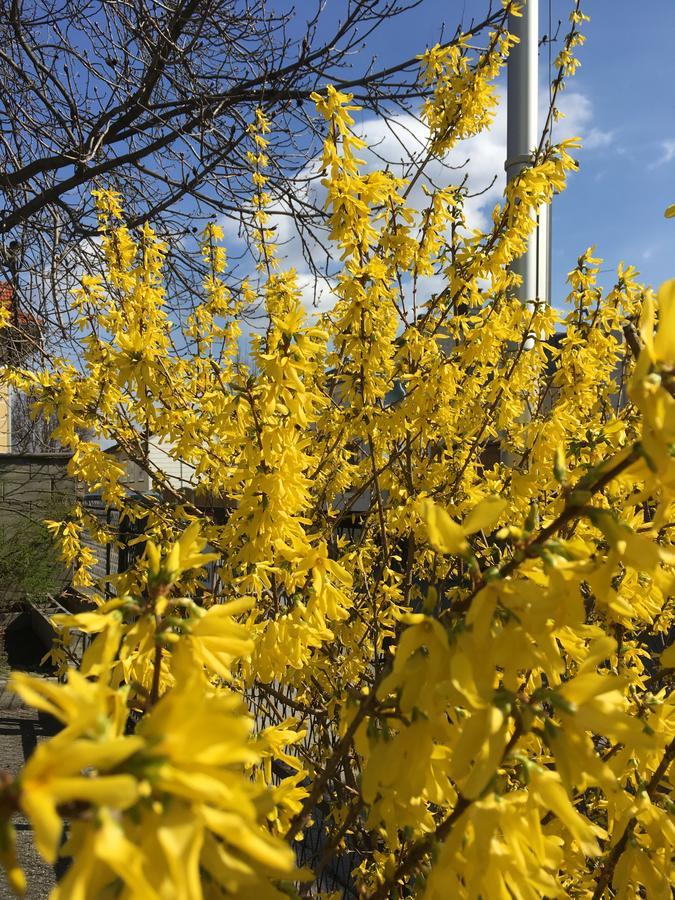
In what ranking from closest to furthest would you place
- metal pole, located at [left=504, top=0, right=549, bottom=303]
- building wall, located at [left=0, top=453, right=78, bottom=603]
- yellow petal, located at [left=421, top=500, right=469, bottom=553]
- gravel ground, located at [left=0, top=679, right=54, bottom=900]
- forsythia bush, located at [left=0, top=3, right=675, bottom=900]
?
forsythia bush, located at [left=0, top=3, right=675, bottom=900] → yellow petal, located at [left=421, top=500, right=469, bottom=553] → gravel ground, located at [left=0, top=679, right=54, bottom=900] → metal pole, located at [left=504, top=0, right=549, bottom=303] → building wall, located at [left=0, top=453, right=78, bottom=603]

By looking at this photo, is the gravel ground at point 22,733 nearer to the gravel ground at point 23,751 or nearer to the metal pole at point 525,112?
the gravel ground at point 23,751

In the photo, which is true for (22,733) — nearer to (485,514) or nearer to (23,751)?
(23,751)

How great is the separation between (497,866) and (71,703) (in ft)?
1.80

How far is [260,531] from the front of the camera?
1.90 m

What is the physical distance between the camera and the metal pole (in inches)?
176

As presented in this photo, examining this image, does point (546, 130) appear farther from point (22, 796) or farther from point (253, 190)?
point (22, 796)

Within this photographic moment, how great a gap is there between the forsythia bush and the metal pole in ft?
2.70

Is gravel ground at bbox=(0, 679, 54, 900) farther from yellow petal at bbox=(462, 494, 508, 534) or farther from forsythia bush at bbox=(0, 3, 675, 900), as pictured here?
yellow petal at bbox=(462, 494, 508, 534)

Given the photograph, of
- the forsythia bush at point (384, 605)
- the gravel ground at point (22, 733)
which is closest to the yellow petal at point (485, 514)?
the forsythia bush at point (384, 605)

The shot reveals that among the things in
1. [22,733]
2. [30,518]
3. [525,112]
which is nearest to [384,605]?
[525,112]

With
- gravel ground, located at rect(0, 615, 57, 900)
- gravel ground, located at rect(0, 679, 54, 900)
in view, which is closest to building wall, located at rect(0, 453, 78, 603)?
gravel ground, located at rect(0, 615, 57, 900)

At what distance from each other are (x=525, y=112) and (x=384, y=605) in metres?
3.52

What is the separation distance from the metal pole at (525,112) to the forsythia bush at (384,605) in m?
0.82

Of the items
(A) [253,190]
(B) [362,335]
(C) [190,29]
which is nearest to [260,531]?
(B) [362,335]
